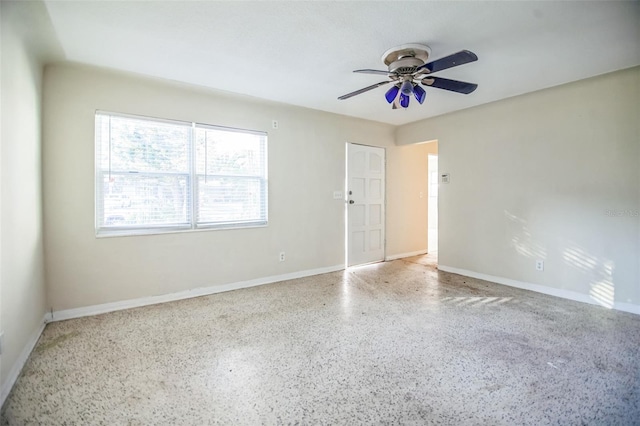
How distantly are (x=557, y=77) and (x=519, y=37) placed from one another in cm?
120

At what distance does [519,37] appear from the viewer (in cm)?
233

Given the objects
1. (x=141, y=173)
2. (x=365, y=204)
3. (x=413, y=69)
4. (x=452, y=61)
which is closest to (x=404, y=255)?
(x=365, y=204)

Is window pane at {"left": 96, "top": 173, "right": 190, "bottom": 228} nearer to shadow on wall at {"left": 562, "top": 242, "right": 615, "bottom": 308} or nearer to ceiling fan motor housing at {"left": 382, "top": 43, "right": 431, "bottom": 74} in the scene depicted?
ceiling fan motor housing at {"left": 382, "top": 43, "right": 431, "bottom": 74}

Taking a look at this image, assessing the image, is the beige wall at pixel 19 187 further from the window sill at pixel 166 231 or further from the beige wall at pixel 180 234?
the window sill at pixel 166 231

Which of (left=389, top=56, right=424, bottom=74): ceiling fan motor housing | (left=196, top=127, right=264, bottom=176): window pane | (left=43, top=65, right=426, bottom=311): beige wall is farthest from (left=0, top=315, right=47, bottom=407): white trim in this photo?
(left=389, top=56, right=424, bottom=74): ceiling fan motor housing

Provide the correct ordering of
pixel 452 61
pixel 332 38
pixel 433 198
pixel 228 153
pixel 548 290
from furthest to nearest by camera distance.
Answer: pixel 433 198
pixel 228 153
pixel 548 290
pixel 332 38
pixel 452 61

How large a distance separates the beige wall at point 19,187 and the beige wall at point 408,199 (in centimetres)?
451

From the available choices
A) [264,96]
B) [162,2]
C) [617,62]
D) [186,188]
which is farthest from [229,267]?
[617,62]

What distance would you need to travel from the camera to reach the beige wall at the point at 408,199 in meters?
5.38

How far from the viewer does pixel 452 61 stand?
2229 millimetres

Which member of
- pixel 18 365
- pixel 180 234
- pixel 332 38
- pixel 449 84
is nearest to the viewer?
pixel 18 365

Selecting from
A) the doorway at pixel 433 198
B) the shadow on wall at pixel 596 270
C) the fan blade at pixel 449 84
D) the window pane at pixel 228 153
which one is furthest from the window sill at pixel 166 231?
the doorway at pixel 433 198

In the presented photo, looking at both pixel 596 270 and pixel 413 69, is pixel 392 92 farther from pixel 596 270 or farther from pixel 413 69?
pixel 596 270

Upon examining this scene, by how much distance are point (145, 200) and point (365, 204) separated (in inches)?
124
